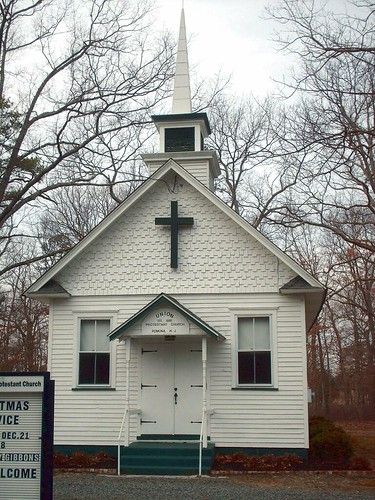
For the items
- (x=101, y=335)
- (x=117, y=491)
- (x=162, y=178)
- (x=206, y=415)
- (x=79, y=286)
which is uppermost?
(x=162, y=178)

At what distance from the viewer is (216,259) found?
54.5ft

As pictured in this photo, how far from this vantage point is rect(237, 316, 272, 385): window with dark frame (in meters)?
16.0

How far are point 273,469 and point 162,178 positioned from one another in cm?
748

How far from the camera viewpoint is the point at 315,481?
13359 mm

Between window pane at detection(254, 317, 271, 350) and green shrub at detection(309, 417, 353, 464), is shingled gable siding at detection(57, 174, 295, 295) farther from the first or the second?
green shrub at detection(309, 417, 353, 464)

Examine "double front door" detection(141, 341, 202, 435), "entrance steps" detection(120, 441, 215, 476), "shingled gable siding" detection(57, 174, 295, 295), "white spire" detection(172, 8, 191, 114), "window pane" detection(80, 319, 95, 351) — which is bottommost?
"entrance steps" detection(120, 441, 215, 476)

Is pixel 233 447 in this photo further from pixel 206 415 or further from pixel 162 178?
pixel 162 178

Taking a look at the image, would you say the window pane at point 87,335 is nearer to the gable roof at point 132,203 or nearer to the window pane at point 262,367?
the gable roof at point 132,203

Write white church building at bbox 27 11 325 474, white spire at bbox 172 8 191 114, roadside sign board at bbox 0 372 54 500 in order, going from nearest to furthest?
1. roadside sign board at bbox 0 372 54 500
2. white church building at bbox 27 11 325 474
3. white spire at bbox 172 8 191 114

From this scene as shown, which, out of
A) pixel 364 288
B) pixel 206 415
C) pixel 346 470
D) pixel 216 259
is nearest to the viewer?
pixel 346 470

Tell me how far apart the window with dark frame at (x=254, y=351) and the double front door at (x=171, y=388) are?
1.05 meters

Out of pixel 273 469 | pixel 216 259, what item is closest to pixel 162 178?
Answer: pixel 216 259

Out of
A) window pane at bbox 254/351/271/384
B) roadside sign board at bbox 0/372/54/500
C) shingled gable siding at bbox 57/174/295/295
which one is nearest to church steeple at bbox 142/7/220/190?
shingled gable siding at bbox 57/174/295/295

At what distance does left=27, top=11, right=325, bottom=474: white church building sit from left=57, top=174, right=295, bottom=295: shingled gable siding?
26mm
